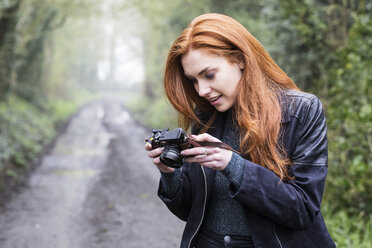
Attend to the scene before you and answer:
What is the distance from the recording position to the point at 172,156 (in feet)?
5.57

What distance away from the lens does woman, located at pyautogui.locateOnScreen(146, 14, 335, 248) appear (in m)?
1.55

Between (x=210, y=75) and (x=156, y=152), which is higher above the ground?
(x=210, y=75)

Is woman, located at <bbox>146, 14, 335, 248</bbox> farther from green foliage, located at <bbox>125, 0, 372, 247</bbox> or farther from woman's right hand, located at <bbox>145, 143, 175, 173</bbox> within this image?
green foliage, located at <bbox>125, 0, 372, 247</bbox>

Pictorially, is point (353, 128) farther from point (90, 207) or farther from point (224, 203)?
point (90, 207)

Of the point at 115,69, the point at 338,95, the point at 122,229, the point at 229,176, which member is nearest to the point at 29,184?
the point at 122,229

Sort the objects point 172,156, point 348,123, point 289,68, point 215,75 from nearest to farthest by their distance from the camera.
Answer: point 172,156 < point 215,75 < point 348,123 < point 289,68

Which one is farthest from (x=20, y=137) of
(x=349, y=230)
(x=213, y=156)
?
(x=213, y=156)

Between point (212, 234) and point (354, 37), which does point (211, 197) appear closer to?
point (212, 234)

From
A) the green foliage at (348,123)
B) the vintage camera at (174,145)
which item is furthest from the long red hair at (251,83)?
the green foliage at (348,123)

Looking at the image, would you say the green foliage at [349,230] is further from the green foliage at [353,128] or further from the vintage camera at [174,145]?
the vintage camera at [174,145]

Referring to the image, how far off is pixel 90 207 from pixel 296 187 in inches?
242

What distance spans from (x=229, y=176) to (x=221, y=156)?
0.33ft

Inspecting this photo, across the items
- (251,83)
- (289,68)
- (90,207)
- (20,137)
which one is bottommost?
(90,207)

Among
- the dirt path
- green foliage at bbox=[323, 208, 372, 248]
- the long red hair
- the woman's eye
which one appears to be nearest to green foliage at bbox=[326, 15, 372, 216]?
green foliage at bbox=[323, 208, 372, 248]
